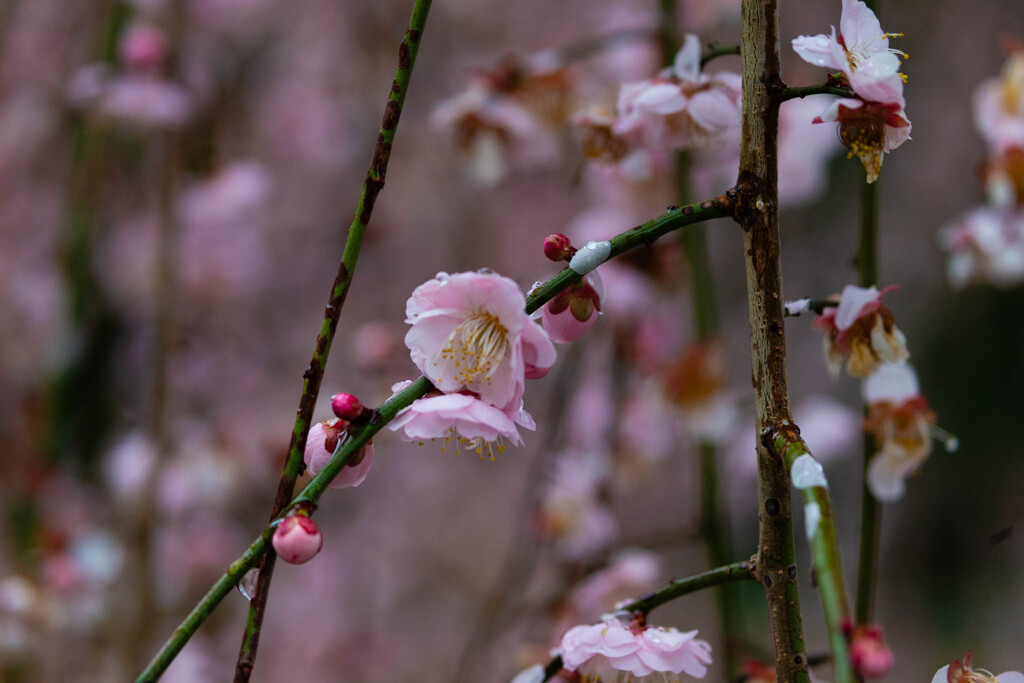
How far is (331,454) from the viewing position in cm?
46

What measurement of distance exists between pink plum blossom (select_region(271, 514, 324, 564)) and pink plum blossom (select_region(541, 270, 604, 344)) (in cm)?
17

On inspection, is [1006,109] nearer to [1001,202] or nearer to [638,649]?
[1001,202]

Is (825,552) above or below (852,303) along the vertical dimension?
below

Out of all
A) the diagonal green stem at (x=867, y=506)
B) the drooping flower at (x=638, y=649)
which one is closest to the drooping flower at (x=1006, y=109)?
the diagonal green stem at (x=867, y=506)

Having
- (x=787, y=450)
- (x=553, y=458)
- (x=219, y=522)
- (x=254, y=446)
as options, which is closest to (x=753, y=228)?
(x=787, y=450)

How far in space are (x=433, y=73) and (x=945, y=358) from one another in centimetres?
188

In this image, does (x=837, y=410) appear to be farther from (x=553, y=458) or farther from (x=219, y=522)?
(x=219, y=522)

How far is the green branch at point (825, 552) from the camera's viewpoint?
31cm

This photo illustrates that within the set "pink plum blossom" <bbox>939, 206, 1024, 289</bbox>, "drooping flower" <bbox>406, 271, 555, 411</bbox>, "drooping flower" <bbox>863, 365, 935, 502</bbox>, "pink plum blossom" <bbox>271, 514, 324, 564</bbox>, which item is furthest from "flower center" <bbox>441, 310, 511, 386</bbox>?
"pink plum blossom" <bbox>939, 206, 1024, 289</bbox>

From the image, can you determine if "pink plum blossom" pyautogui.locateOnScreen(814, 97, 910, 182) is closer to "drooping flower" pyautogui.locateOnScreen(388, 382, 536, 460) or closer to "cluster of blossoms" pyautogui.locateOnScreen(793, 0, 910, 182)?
"cluster of blossoms" pyautogui.locateOnScreen(793, 0, 910, 182)

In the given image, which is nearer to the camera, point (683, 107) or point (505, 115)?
point (683, 107)

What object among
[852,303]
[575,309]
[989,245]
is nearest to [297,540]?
[575,309]

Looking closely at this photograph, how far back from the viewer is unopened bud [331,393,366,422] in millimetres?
422

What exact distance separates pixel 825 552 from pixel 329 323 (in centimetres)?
25
